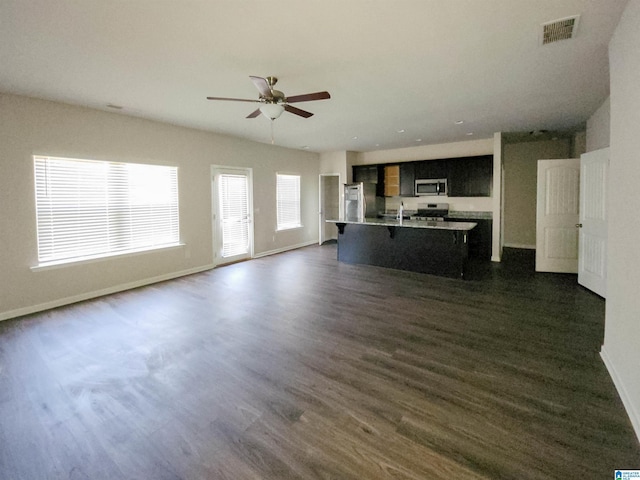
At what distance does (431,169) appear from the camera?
25.0ft

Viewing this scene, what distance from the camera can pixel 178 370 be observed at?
2.55 m

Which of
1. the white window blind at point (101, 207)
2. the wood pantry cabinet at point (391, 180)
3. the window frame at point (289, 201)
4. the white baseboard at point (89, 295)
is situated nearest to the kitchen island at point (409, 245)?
the window frame at point (289, 201)

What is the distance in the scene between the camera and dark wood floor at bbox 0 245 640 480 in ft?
5.41

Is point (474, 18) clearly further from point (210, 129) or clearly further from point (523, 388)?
point (210, 129)

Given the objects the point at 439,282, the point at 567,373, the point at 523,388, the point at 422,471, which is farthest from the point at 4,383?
the point at 439,282

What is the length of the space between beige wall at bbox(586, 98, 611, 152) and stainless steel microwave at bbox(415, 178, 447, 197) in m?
2.76

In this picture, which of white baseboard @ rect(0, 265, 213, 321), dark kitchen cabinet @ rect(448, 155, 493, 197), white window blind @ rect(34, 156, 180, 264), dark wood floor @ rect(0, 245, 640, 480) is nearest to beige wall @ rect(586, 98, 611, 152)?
dark kitchen cabinet @ rect(448, 155, 493, 197)

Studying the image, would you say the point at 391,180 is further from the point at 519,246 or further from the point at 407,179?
the point at 519,246

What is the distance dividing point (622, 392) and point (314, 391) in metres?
2.14

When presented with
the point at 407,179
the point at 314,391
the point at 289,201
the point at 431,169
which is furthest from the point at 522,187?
the point at 314,391

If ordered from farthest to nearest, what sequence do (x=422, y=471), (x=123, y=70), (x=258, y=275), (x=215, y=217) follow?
(x=215, y=217), (x=258, y=275), (x=123, y=70), (x=422, y=471)

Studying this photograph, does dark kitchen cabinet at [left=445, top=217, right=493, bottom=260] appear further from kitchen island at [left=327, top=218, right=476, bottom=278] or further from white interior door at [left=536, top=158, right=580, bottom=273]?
kitchen island at [left=327, top=218, right=476, bottom=278]

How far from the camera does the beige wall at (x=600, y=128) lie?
13.9 ft

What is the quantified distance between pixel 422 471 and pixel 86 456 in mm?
1834
